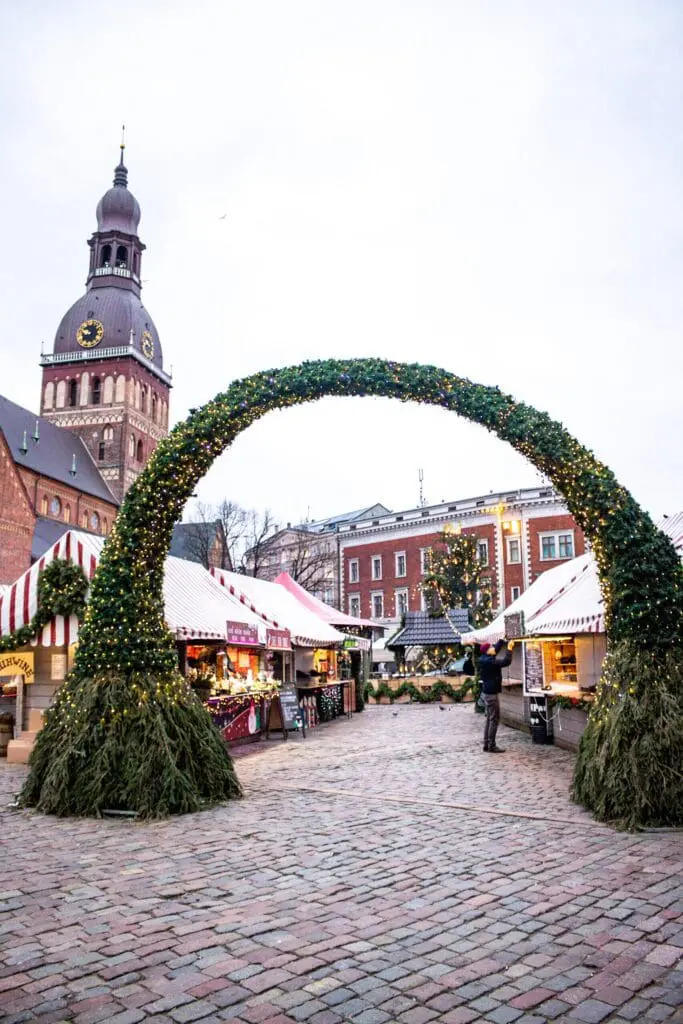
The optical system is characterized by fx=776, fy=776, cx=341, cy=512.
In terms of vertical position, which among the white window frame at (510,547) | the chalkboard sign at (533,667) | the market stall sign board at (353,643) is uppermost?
the white window frame at (510,547)

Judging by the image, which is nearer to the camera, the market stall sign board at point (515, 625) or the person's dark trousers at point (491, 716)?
the person's dark trousers at point (491, 716)

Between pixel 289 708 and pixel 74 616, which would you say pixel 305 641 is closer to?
pixel 289 708

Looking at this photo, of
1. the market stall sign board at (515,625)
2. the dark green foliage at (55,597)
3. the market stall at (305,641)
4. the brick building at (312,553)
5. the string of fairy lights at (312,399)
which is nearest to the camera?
the string of fairy lights at (312,399)

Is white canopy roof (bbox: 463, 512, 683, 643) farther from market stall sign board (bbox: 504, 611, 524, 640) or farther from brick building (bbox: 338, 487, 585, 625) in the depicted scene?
brick building (bbox: 338, 487, 585, 625)

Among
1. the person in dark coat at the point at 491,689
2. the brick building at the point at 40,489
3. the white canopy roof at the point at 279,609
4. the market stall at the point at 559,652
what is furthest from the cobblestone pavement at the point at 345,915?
the brick building at the point at 40,489

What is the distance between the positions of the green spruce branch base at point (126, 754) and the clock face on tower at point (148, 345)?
71.9 meters

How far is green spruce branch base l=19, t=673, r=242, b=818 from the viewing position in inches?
321

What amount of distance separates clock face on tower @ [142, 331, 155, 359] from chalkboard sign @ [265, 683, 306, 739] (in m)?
65.5

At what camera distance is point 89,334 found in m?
75.2

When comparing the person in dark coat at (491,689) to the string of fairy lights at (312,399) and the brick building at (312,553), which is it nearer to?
the string of fairy lights at (312,399)

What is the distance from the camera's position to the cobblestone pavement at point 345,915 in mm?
3633

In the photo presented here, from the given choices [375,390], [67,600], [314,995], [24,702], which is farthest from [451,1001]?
[24,702]

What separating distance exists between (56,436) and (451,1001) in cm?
6841

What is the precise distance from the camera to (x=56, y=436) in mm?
66688
